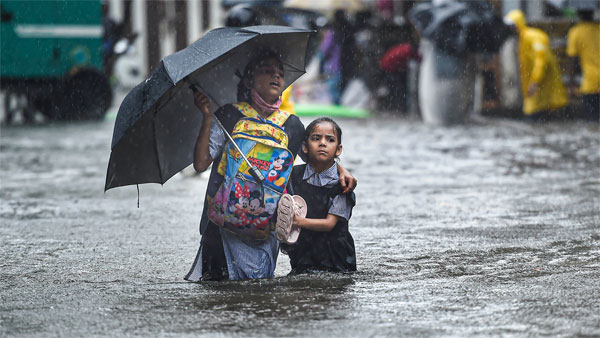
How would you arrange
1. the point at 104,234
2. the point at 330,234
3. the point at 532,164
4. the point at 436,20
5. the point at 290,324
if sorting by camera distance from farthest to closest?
the point at 436,20 < the point at 532,164 < the point at 104,234 < the point at 330,234 < the point at 290,324

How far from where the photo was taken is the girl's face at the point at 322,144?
6.11 meters

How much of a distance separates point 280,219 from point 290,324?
76cm

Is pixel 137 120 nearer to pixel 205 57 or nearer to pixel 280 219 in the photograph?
pixel 205 57

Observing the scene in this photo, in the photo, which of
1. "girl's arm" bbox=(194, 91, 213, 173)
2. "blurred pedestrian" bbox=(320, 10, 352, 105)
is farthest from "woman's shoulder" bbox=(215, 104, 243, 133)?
"blurred pedestrian" bbox=(320, 10, 352, 105)

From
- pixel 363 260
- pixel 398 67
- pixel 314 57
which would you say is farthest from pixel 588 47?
pixel 363 260

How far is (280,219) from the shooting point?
5.82 metres

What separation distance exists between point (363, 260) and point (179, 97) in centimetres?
155

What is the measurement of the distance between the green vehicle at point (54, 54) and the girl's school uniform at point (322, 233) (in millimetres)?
15488

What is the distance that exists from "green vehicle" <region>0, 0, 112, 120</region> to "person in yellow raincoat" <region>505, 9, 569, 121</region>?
7.68m

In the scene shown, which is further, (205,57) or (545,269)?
(545,269)

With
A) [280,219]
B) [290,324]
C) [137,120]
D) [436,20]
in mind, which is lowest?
[290,324]

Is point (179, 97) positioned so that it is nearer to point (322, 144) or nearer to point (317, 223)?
point (322, 144)

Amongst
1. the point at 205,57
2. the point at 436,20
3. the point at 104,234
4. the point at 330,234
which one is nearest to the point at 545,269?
the point at 330,234

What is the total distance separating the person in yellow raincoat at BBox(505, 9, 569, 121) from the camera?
18094 mm
